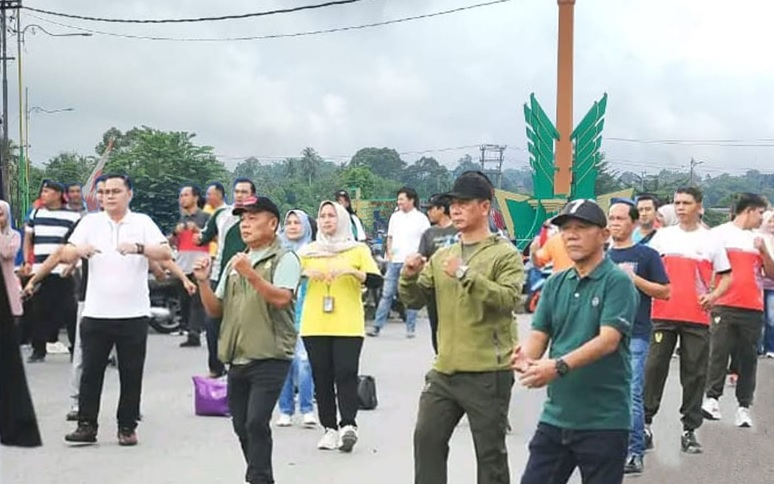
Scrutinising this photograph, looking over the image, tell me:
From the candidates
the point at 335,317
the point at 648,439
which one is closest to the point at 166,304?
the point at 335,317

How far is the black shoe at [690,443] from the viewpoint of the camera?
358 inches

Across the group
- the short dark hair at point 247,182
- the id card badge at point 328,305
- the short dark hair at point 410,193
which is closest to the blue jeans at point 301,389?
the id card badge at point 328,305

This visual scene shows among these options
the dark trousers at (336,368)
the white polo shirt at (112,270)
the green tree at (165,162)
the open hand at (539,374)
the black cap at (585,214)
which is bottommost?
the dark trousers at (336,368)

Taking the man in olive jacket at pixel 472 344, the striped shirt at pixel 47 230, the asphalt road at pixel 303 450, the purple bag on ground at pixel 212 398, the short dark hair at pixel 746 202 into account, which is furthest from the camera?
the striped shirt at pixel 47 230

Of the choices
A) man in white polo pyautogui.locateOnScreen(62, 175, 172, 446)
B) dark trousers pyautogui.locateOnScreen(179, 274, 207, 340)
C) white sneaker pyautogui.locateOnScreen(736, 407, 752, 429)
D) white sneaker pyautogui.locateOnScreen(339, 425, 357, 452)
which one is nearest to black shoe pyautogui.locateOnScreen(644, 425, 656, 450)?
white sneaker pyautogui.locateOnScreen(736, 407, 752, 429)

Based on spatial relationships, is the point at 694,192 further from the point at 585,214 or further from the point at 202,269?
the point at 202,269

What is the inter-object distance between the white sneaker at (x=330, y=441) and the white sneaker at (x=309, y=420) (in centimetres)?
Result: 93

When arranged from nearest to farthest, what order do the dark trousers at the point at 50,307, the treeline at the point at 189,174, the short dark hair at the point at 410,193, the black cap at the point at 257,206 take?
the black cap at the point at 257,206, the dark trousers at the point at 50,307, the short dark hair at the point at 410,193, the treeline at the point at 189,174

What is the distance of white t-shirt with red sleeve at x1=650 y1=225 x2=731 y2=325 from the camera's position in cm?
886

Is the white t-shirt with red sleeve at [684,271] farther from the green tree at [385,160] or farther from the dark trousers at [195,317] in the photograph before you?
the green tree at [385,160]

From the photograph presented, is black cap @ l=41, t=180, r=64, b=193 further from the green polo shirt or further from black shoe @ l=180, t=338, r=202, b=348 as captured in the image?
the green polo shirt

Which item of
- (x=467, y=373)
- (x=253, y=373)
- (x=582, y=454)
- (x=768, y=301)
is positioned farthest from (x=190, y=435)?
(x=768, y=301)

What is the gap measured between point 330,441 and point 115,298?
6.24ft

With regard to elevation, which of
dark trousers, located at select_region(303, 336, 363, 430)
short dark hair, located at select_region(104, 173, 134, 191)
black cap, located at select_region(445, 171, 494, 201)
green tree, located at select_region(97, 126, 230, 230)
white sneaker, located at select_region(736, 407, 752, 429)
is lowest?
white sneaker, located at select_region(736, 407, 752, 429)
